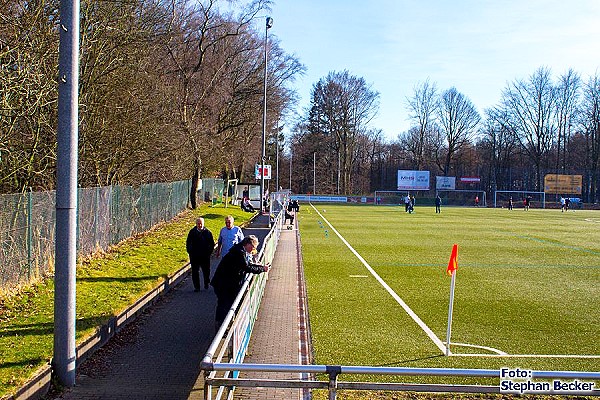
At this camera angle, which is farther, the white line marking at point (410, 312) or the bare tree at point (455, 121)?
the bare tree at point (455, 121)

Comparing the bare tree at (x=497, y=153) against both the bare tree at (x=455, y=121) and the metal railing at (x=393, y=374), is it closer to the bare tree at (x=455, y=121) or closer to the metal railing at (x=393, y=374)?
the bare tree at (x=455, y=121)

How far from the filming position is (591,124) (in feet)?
289

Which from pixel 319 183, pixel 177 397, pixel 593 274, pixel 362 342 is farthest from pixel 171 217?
pixel 319 183

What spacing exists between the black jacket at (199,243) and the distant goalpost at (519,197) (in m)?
77.8

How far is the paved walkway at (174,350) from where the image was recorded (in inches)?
302

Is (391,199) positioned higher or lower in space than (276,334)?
higher

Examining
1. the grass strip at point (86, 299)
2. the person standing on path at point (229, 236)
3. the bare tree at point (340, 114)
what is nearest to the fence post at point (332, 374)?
the grass strip at point (86, 299)

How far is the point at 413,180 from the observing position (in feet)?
298

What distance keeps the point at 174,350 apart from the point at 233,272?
1541 millimetres

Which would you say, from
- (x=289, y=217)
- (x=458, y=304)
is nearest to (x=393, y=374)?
(x=458, y=304)

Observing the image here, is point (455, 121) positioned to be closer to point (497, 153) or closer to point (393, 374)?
point (497, 153)

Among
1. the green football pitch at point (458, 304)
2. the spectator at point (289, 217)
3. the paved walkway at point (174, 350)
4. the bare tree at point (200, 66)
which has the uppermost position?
the bare tree at point (200, 66)

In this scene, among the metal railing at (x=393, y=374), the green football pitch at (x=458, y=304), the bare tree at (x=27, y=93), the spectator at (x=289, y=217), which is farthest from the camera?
the spectator at (x=289, y=217)

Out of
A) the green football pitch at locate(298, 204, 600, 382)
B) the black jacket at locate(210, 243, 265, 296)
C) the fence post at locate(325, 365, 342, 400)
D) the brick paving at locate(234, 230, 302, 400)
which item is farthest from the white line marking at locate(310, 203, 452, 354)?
the fence post at locate(325, 365, 342, 400)
